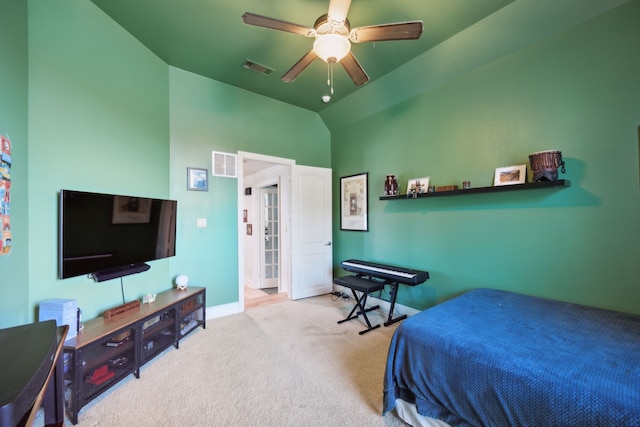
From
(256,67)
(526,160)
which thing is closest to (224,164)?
(256,67)

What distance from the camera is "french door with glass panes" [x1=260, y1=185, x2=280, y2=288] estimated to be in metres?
5.16

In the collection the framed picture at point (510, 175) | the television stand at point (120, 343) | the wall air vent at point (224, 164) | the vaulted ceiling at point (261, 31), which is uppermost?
the vaulted ceiling at point (261, 31)

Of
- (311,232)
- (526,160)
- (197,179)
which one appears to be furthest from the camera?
(311,232)

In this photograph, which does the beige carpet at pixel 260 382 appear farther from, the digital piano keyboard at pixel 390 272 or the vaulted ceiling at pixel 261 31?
the vaulted ceiling at pixel 261 31

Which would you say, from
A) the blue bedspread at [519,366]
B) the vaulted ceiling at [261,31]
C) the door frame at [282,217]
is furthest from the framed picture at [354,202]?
the blue bedspread at [519,366]

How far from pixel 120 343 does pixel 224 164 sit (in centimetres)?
226

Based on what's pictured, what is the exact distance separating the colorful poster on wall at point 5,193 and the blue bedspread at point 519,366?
2.39 meters

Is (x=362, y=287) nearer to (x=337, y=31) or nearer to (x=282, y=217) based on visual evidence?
(x=282, y=217)

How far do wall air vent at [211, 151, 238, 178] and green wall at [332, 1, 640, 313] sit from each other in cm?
219

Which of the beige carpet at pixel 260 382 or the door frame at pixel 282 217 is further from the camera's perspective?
the door frame at pixel 282 217

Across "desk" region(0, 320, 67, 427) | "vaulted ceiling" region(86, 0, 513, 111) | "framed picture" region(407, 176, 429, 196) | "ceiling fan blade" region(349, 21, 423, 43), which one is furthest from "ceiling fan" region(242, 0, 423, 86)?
"desk" region(0, 320, 67, 427)

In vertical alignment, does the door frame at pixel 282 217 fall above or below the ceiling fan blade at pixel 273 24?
below

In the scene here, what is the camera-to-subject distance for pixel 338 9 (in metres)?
1.69

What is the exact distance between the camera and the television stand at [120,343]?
5.80 feet
